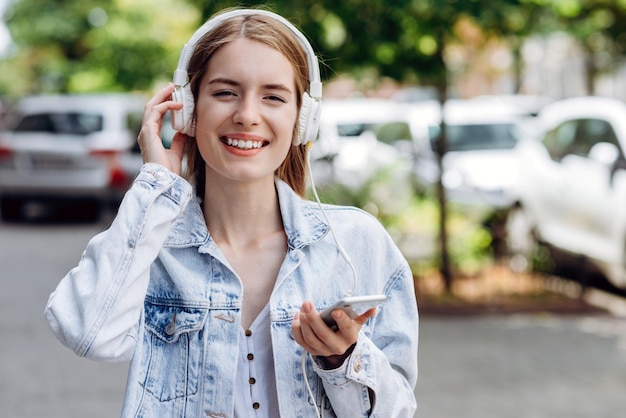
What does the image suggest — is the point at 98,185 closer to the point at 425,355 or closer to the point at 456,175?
the point at 456,175

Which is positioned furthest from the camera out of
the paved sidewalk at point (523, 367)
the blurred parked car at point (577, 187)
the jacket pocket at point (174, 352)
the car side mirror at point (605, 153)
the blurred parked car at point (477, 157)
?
the blurred parked car at point (477, 157)

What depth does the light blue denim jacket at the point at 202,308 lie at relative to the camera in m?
1.97

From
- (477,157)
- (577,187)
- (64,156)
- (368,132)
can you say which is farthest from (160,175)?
(368,132)

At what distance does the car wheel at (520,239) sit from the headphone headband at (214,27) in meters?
8.01

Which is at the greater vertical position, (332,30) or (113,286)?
(332,30)

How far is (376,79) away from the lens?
950cm

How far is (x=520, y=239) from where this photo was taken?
10.8m

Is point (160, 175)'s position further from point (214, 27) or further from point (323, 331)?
point (323, 331)

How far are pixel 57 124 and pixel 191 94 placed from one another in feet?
41.7

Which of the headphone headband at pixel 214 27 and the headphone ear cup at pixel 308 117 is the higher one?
the headphone headband at pixel 214 27

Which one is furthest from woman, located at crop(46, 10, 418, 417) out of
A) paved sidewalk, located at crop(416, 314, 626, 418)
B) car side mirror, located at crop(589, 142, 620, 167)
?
car side mirror, located at crop(589, 142, 620, 167)

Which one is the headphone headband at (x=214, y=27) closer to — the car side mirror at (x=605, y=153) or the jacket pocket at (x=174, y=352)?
the jacket pocket at (x=174, y=352)

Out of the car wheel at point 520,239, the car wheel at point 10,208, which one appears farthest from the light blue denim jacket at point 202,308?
the car wheel at point 10,208

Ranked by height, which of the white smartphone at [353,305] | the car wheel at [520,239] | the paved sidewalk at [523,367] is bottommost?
the paved sidewalk at [523,367]
